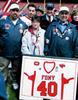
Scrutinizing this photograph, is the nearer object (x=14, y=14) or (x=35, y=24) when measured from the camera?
(x=35, y=24)

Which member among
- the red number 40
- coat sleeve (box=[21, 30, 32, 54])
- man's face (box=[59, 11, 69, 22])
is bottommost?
the red number 40

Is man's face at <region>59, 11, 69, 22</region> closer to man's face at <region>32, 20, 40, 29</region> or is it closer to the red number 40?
man's face at <region>32, 20, 40, 29</region>

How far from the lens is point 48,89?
9531mm

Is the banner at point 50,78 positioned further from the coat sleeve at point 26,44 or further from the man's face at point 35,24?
the man's face at point 35,24

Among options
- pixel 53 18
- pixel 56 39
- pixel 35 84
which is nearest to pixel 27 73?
pixel 35 84

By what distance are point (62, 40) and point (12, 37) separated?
91cm

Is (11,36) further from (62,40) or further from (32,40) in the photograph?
(62,40)

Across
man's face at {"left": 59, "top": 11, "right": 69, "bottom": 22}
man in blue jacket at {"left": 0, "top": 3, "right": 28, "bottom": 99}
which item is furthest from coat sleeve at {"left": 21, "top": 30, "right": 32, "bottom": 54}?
man's face at {"left": 59, "top": 11, "right": 69, "bottom": 22}

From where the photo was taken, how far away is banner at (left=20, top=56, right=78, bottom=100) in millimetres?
9529

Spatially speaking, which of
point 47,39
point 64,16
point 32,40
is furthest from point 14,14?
point 64,16

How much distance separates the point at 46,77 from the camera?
9586 millimetres

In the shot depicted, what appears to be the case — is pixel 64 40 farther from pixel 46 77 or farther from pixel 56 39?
pixel 46 77

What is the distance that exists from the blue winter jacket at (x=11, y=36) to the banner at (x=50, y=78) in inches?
25.8

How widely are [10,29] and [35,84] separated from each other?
124 centimetres
